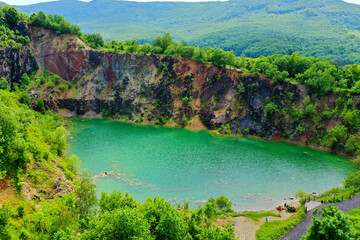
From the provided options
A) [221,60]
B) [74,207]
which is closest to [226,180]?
[74,207]

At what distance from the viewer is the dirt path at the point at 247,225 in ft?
127

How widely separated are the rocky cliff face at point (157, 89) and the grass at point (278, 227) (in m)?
42.6

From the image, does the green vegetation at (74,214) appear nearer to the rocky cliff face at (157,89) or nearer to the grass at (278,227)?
the grass at (278,227)

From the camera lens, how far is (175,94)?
313 feet

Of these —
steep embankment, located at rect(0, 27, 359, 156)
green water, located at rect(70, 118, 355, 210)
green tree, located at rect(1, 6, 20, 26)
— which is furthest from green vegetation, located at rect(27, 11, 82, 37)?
green water, located at rect(70, 118, 355, 210)

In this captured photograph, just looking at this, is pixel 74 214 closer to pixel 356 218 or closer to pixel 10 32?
pixel 356 218

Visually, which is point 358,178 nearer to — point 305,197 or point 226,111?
point 305,197

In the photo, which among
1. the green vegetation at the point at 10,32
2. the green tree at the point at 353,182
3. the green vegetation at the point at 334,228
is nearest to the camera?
the green vegetation at the point at 334,228

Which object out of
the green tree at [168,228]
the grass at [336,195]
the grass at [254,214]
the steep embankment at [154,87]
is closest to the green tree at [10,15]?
the steep embankment at [154,87]

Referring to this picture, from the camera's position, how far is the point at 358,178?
49.2 m

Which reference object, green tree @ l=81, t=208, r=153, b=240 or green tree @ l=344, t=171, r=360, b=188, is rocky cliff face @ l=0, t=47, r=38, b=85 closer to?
green tree @ l=81, t=208, r=153, b=240

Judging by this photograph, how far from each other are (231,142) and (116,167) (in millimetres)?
33250

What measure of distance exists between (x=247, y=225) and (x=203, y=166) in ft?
70.0

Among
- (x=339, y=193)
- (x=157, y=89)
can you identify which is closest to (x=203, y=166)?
(x=339, y=193)
